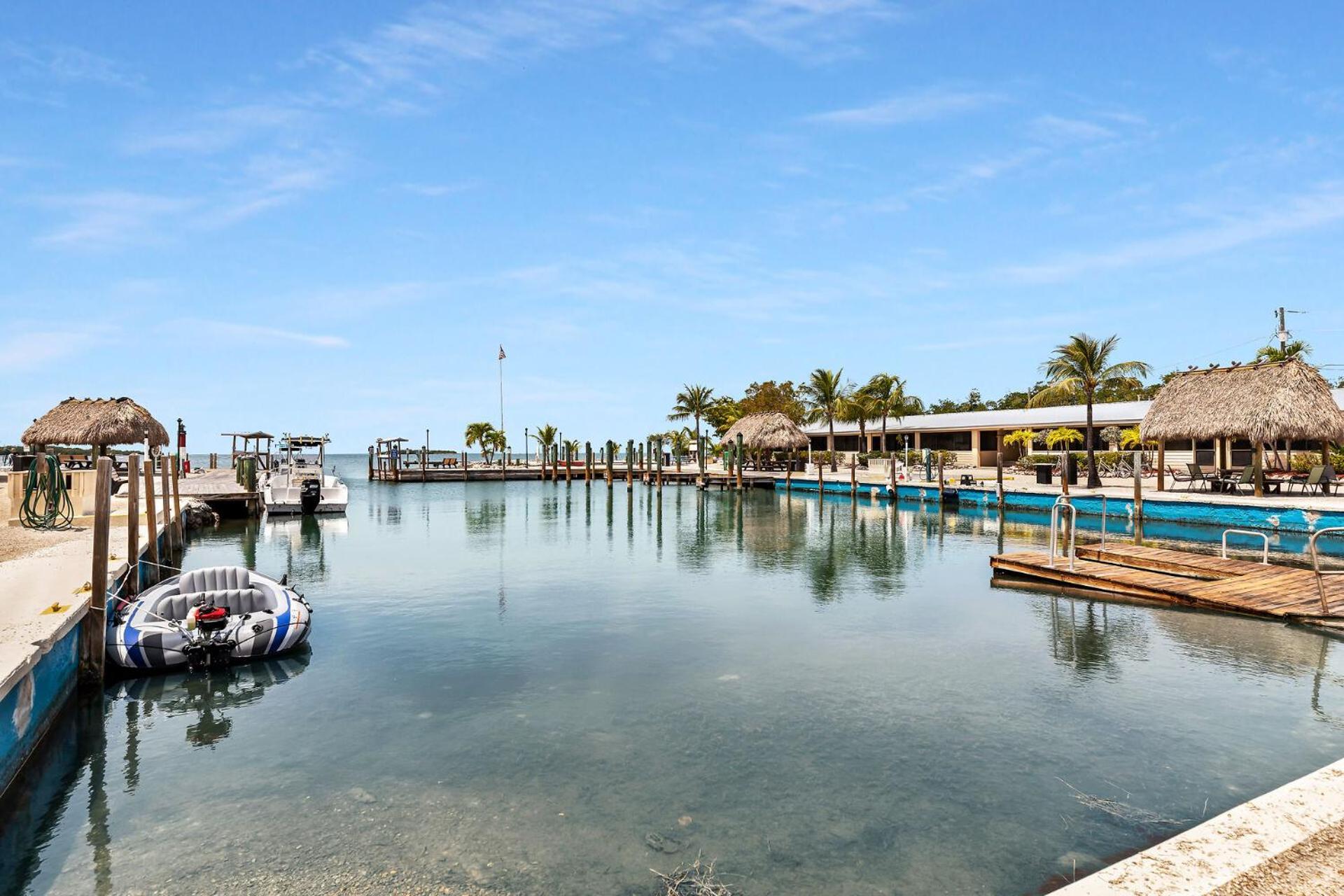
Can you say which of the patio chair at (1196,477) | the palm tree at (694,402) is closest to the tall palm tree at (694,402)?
the palm tree at (694,402)

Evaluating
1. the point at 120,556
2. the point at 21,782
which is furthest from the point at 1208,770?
the point at 120,556

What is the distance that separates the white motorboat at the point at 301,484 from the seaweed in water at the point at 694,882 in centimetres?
3750

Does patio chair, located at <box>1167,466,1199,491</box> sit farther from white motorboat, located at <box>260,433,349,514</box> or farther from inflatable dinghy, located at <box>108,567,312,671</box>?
white motorboat, located at <box>260,433,349,514</box>

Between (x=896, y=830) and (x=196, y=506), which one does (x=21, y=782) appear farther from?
(x=196, y=506)

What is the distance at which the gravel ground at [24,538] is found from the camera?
17.2m

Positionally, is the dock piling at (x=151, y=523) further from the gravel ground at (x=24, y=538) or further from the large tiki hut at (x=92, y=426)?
the large tiki hut at (x=92, y=426)

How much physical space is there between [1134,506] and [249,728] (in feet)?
103

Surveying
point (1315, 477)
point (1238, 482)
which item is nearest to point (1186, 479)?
point (1238, 482)

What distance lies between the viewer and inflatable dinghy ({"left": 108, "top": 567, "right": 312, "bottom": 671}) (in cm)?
1190

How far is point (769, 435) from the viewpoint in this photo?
58.6m

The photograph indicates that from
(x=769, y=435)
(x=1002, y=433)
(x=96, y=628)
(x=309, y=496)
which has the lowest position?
(x=96, y=628)

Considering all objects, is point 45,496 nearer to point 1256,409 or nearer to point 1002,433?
point 1256,409

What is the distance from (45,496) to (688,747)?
23.3 m

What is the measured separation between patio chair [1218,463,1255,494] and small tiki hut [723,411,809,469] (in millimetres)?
29494
